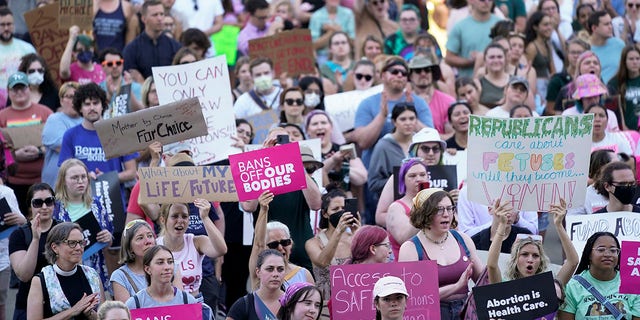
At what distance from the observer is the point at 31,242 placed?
12.2 m

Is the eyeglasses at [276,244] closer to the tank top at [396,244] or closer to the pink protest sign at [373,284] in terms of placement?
the tank top at [396,244]

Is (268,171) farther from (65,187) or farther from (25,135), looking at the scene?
(25,135)

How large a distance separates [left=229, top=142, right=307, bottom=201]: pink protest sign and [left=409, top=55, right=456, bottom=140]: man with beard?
391cm

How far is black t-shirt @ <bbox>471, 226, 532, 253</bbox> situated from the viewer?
12.5 meters

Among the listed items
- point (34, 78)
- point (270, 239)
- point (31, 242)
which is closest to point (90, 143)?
point (34, 78)

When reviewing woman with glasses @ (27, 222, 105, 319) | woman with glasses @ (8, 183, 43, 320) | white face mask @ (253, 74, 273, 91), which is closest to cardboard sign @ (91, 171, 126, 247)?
woman with glasses @ (8, 183, 43, 320)

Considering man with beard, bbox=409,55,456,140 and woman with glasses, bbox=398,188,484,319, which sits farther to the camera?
man with beard, bbox=409,55,456,140

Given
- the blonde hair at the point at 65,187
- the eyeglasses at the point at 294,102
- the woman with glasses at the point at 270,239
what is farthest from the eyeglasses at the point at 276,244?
the eyeglasses at the point at 294,102

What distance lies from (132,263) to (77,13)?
6.17 m

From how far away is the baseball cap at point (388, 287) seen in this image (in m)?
10.5

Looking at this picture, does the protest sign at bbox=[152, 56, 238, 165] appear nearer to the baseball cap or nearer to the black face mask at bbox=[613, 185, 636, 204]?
the black face mask at bbox=[613, 185, 636, 204]

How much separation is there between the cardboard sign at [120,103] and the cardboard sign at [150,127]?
1.70m

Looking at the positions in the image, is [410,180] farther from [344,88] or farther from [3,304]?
[344,88]

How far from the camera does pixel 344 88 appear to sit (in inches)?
703
